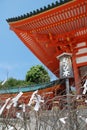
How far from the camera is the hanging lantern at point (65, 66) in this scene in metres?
8.35

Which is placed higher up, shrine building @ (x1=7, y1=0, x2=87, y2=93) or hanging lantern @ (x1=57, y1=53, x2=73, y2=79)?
shrine building @ (x1=7, y1=0, x2=87, y2=93)

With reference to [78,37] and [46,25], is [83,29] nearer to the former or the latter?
[78,37]

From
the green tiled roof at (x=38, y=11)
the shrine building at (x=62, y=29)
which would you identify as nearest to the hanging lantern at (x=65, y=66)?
the shrine building at (x=62, y=29)

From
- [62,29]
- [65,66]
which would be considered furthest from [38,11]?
[65,66]

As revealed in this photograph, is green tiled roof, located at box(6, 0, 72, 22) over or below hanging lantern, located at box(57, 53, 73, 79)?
over

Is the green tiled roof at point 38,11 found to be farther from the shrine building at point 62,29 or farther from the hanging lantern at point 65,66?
the hanging lantern at point 65,66

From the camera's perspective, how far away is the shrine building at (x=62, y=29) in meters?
8.35

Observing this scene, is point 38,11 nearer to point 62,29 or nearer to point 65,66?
point 62,29

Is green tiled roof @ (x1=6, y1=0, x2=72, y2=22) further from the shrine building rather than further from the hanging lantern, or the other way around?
the hanging lantern

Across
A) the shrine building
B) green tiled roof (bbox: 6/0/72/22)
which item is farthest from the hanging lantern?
green tiled roof (bbox: 6/0/72/22)

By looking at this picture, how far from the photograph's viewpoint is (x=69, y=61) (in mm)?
8820

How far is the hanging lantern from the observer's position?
27.4ft

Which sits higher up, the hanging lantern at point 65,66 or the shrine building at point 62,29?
the shrine building at point 62,29

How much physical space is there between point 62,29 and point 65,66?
4.77 feet
